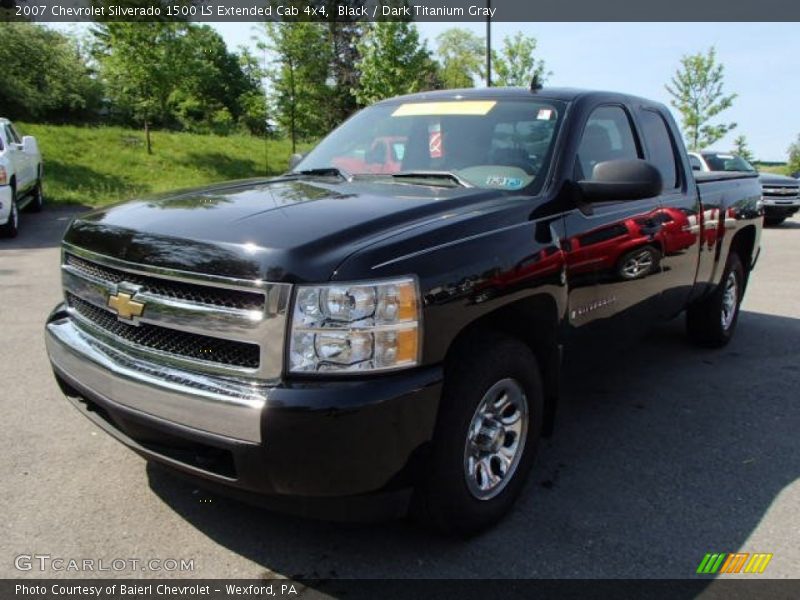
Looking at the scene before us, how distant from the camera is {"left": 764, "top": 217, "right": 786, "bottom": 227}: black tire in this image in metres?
16.5

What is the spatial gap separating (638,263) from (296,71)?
20.0 m

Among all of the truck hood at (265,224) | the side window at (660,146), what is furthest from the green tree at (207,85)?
the truck hood at (265,224)

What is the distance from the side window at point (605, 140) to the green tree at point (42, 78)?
26.5 meters

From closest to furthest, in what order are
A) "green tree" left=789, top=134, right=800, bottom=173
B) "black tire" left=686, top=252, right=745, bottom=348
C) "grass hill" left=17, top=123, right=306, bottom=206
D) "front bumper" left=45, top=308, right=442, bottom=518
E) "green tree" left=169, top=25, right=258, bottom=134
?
"front bumper" left=45, top=308, right=442, bottom=518, "black tire" left=686, top=252, right=745, bottom=348, "grass hill" left=17, top=123, right=306, bottom=206, "green tree" left=169, top=25, right=258, bottom=134, "green tree" left=789, top=134, right=800, bottom=173

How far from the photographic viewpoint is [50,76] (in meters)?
Answer: 27.9

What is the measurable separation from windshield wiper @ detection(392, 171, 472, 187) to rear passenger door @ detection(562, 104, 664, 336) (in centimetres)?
53

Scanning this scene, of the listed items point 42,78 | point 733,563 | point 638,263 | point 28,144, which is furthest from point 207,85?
point 733,563

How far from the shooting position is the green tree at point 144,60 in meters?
18.3

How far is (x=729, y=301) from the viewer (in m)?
5.69

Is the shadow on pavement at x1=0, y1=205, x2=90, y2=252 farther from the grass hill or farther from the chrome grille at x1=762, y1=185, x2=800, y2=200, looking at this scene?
the chrome grille at x1=762, y1=185, x2=800, y2=200

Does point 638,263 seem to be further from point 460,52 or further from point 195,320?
point 460,52

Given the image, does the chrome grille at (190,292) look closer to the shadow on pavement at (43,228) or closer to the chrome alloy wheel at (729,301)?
the chrome alloy wheel at (729,301)

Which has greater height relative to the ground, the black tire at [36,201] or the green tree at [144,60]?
the green tree at [144,60]

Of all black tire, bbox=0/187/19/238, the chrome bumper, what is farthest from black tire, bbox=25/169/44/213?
the chrome bumper
